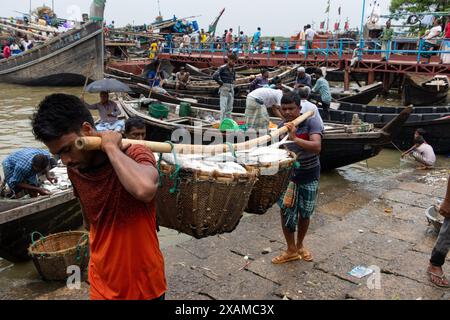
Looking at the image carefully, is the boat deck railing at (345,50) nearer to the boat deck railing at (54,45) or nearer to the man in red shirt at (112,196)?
the boat deck railing at (54,45)

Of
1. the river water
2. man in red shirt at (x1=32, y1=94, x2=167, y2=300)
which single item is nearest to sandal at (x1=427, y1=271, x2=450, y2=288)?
man in red shirt at (x1=32, y1=94, x2=167, y2=300)

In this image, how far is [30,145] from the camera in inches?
430

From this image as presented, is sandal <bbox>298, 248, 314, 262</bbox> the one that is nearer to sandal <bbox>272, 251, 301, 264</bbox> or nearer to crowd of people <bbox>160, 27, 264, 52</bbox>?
sandal <bbox>272, 251, 301, 264</bbox>

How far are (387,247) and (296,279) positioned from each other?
1.36m

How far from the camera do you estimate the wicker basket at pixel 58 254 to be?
4266mm

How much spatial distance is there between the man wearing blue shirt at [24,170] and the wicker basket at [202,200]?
10.2ft

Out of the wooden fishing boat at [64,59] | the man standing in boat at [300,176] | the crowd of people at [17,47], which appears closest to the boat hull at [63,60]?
the wooden fishing boat at [64,59]

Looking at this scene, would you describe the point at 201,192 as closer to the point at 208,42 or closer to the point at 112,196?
the point at 112,196

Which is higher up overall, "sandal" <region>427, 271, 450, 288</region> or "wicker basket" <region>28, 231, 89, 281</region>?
"sandal" <region>427, 271, 450, 288</region>

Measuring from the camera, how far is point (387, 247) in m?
4.43

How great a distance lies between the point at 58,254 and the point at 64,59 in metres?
18.9

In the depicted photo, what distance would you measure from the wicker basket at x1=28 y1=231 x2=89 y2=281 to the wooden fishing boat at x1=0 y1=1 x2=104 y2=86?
17342 mm

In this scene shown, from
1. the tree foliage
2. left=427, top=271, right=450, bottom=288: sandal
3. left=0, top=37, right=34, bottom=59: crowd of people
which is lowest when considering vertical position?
left=427, top=271, right=450, bottom=288: sandal

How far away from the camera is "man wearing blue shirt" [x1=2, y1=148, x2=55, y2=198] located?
15.9ft
